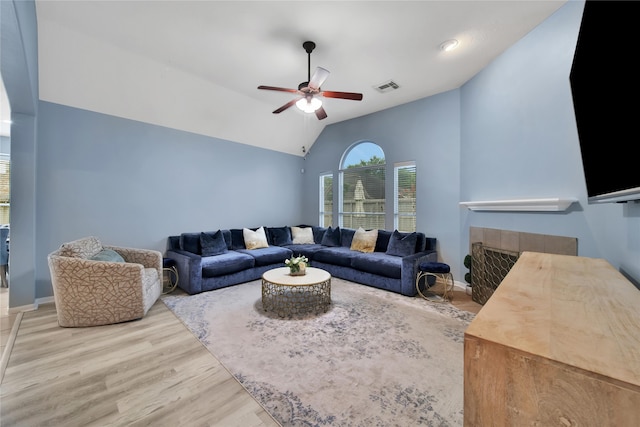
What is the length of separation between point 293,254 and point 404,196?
92.5 inches

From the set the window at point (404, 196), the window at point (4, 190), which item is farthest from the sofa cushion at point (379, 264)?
the window at point (4, 190)

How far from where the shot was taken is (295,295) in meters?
3.34

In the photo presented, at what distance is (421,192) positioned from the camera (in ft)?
14.7

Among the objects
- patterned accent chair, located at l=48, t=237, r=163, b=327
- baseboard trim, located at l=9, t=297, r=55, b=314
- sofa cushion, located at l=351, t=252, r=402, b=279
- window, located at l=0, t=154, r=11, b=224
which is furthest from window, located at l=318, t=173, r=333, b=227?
window, located at l=0, t=154, r=11, b=224

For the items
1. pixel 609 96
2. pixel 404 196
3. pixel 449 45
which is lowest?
pixel 404 196

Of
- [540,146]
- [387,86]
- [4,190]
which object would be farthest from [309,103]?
[4,190]

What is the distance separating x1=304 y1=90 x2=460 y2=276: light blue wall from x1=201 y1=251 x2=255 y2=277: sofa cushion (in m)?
2.68

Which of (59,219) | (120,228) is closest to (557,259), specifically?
(120,228)

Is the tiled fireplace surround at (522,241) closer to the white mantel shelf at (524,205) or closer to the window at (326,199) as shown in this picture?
the white mantel shelf at (524,205)

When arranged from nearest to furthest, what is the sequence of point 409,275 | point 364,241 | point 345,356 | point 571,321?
point 571,321 < point 345,356 < point 409,275 < point 364,241

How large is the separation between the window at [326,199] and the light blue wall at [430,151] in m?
1.27

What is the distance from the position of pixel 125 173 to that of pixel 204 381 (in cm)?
339

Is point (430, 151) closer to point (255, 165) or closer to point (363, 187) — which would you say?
point (363, 187)

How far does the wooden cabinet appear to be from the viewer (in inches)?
21.0
